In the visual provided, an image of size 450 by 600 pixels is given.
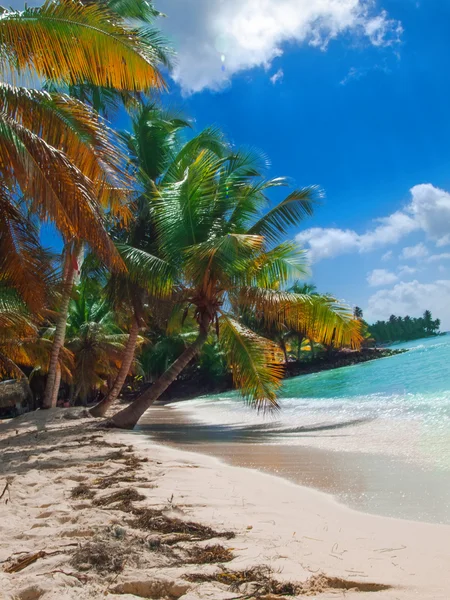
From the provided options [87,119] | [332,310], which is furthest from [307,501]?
[332,310]

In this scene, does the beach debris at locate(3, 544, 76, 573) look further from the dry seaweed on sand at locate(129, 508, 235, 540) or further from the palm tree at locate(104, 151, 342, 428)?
the palm tree at locate(104, 151, 342, 428)

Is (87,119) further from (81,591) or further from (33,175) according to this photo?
(81,591)

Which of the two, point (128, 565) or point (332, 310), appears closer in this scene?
point (128, 565)

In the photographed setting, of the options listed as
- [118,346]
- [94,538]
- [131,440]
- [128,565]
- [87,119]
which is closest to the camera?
[128,565]

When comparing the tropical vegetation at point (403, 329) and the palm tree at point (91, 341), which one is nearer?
the palm tree at point (91, 341)

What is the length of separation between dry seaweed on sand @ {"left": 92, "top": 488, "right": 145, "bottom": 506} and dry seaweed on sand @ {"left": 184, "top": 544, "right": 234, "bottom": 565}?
1.26 metres

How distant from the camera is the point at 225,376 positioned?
4294 cm

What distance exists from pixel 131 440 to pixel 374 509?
529 centimetres

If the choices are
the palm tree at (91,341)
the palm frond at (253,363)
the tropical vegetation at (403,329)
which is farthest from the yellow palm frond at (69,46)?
the tropical vegetation at (403,329)

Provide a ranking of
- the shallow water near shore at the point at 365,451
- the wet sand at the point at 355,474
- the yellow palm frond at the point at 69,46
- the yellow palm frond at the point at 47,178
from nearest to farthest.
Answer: the wet sand at the point at 355,474, the shallow water near shore at the point at 365,451, the yellow palm frond at the point at 47,178, the yellow palm frond at the point at 69,46

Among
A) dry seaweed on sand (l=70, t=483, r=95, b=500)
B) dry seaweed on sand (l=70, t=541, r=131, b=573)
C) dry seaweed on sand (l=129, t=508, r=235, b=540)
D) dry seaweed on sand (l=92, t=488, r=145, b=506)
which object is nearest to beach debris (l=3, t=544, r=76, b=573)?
dry seaweed on sand (l=70, t=541, r=131, b=573)

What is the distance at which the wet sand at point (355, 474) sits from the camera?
3.99 meters

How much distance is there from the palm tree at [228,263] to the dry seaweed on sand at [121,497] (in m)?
6.45

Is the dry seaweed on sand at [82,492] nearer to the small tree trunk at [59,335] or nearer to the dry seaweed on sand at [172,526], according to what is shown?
the dry seaweed on sand at [172,526]
